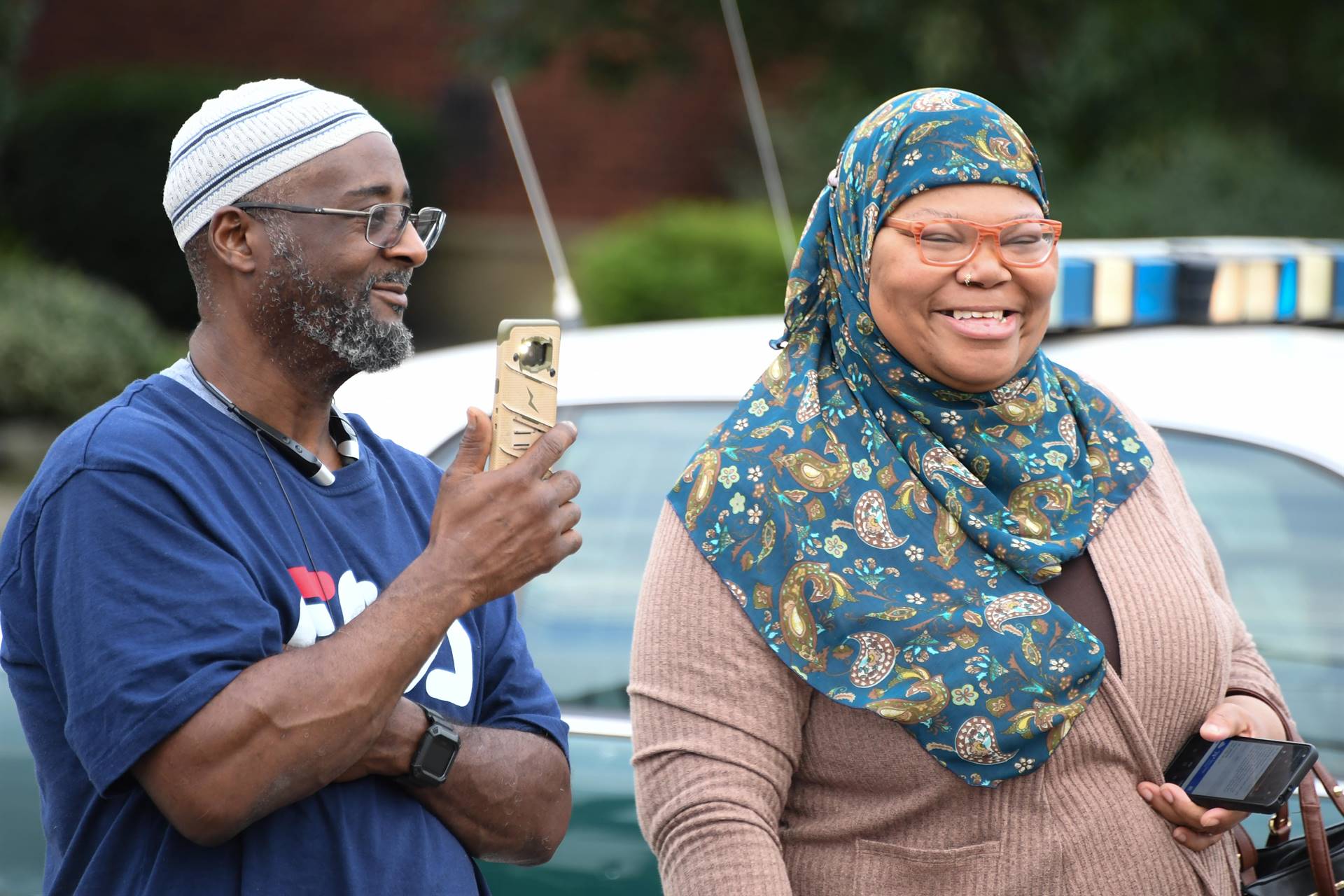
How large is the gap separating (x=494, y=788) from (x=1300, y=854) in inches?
46.7

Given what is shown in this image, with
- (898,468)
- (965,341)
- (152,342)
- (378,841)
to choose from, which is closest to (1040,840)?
(898,468)

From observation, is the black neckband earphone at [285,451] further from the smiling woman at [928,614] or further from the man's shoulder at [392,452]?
the smiling woman at [928,614]

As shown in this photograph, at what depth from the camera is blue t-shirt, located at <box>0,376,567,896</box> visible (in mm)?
1747

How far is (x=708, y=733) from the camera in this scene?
2098 millimetres

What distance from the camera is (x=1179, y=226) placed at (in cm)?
1034

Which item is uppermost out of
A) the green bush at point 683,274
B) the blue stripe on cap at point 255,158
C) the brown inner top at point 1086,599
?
the blue stripe on cap at point 255,158

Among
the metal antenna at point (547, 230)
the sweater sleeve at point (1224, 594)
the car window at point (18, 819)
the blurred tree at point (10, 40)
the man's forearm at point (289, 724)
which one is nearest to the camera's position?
the man's forearm at point (289, 724)

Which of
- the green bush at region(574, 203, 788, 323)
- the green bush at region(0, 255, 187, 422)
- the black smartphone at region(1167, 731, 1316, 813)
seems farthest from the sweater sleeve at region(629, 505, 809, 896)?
the green bush at region(0, 255, 187, 422)

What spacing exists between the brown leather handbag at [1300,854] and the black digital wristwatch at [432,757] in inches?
44.6

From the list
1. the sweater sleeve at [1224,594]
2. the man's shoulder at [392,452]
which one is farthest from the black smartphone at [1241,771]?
the man's shoulder at [392,452]

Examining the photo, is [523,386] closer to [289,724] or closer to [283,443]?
[283,443]

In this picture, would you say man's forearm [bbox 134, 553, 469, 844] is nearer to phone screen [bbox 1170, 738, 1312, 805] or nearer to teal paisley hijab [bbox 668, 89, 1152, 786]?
teal paisley hijab [bbox 668, 89, 1152, 786]

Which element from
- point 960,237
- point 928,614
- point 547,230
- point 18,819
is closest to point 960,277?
point 960,237

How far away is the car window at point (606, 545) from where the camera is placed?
3.06 metres
